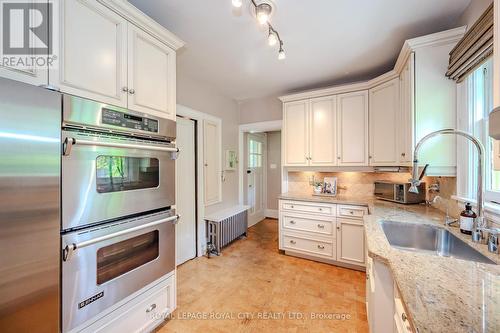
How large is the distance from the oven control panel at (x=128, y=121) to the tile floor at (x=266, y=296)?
5.22ft

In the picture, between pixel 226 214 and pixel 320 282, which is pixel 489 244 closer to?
pixel 320 282

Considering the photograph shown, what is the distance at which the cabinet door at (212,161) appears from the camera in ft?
10.3

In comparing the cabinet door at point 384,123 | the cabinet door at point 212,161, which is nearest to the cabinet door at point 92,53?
the cabinet door at point 212,161

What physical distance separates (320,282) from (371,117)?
6.89ft

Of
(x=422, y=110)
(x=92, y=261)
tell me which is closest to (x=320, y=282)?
(x=422, y=110)

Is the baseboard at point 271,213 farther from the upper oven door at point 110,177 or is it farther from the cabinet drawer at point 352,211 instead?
the upper oven door at point 110,177

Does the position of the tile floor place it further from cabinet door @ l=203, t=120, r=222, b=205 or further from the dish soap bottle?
the dish soap bottle

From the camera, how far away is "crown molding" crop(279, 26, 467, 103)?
1.67 m

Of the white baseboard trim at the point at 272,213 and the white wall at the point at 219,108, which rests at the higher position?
the white wall at the point at 219,108

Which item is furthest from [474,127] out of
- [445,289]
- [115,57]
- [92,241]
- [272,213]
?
[272,213]

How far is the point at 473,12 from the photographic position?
1.54m

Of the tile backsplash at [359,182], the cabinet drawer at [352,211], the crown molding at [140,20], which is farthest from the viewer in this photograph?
the cabinet drawer at [352,211]

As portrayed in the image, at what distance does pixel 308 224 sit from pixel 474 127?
192 cm

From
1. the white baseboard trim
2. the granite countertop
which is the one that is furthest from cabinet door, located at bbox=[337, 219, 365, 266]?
the white baseboard trim
